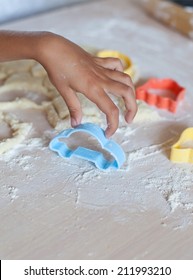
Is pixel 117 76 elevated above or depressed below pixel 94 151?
above

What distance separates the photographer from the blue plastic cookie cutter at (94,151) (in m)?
0.76

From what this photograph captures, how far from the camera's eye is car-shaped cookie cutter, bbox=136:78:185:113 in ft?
3.04

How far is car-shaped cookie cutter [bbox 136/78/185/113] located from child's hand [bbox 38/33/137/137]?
194 mm

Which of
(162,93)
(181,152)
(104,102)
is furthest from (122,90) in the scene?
(162,93)

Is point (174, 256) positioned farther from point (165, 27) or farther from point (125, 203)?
point (165, 27)

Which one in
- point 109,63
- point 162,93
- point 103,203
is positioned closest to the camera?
point 103,203

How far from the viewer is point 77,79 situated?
28.5 inches

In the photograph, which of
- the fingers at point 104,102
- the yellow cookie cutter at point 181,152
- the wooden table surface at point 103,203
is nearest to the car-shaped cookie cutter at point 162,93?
the wooden table surface at point 103,203

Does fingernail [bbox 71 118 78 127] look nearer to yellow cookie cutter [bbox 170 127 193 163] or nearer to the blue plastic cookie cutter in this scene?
the blue plastic cookie cutter

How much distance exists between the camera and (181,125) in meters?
0.88

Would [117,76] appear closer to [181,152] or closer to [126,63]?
[181,152]

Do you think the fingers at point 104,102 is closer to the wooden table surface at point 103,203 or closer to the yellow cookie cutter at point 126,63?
the wooden table surface at point 103,203

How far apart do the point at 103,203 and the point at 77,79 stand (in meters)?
0.19

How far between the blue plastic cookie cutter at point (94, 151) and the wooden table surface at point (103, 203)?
0.01 metres
